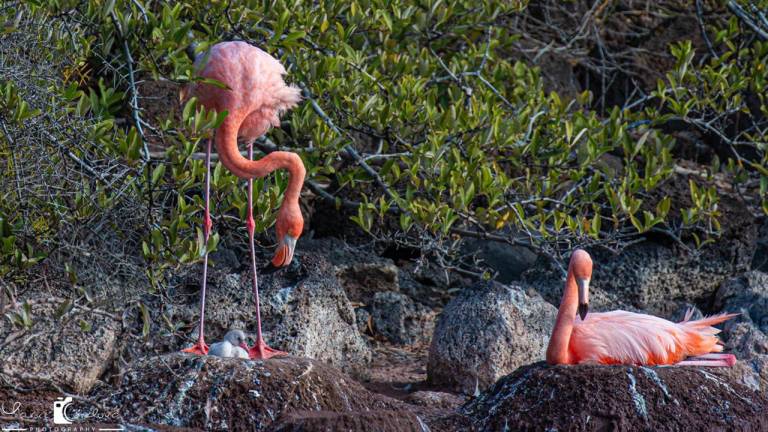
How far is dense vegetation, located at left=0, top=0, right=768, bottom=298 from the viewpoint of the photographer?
6.23 meters

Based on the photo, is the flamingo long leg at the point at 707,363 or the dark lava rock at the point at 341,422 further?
the flamingo long leg at the point at 707,363

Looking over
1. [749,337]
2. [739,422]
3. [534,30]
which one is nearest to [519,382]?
[739,422]

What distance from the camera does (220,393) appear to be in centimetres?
558

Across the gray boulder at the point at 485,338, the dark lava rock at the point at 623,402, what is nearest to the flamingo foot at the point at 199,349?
the dark lava rock at the point at 623,402

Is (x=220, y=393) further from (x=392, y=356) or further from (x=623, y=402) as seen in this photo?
(x=392, y=356)

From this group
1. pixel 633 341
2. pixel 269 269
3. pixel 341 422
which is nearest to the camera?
pixel 341 422

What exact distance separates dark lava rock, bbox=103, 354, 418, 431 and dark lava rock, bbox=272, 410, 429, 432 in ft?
1.44

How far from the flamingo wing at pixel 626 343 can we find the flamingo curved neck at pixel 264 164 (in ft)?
5.78

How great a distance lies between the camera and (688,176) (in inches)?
385

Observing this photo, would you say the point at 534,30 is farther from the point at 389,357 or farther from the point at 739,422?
the point at 739,422

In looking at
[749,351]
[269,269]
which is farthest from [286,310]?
[749,351]

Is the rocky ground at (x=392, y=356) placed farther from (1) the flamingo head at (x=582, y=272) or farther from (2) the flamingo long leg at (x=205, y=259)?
(1) the flamingo head at (x=582, y=272)

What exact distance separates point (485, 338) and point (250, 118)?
2.12m

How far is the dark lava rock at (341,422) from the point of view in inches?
187
